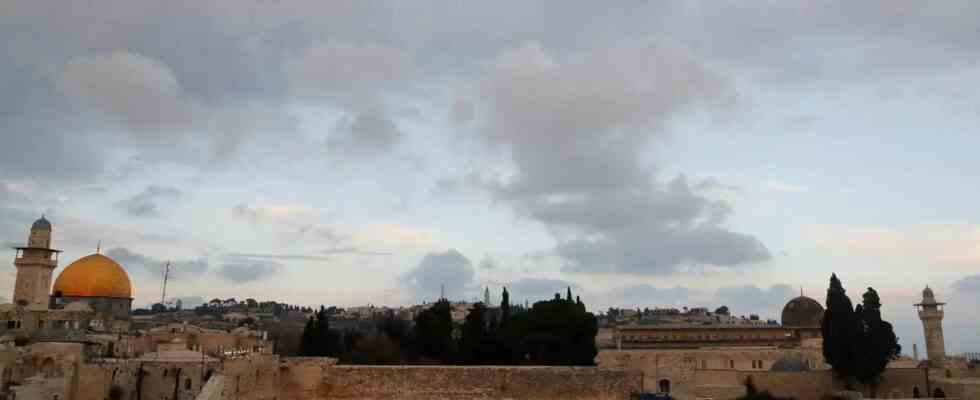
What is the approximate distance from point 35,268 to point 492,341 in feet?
57.4

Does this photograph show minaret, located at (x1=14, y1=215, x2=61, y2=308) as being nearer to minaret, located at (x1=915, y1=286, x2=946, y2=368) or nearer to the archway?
the archway

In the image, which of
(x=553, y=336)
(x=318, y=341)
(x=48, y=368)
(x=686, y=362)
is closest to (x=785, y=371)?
(x=686, y=362)

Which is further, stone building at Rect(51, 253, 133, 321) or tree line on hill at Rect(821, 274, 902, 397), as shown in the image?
stone building at Rect(51, 253, 133, 321)

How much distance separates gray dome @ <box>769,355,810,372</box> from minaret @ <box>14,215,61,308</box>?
1040 inches

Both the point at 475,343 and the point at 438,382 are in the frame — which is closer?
the point at 438,382

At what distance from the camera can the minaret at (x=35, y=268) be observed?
30.5m

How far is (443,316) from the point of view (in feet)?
115

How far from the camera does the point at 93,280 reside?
32094 mm

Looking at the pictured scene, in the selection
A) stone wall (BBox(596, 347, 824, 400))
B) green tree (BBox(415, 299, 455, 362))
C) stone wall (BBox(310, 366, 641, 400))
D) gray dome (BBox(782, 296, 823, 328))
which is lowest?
stone wall (BBox(310, 366, 641, 400))

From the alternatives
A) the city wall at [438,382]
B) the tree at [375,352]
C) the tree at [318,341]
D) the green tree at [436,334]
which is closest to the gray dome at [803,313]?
the city wall at [438,382]

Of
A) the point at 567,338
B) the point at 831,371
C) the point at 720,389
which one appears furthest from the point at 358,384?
the point at 831,371

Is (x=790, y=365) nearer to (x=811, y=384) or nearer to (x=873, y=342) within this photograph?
(x=811, y=384)

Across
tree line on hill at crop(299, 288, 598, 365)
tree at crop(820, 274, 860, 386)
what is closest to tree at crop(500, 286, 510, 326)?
tree line on hill at crop(299, 288, 598, 365)

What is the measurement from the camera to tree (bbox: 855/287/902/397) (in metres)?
26.5
